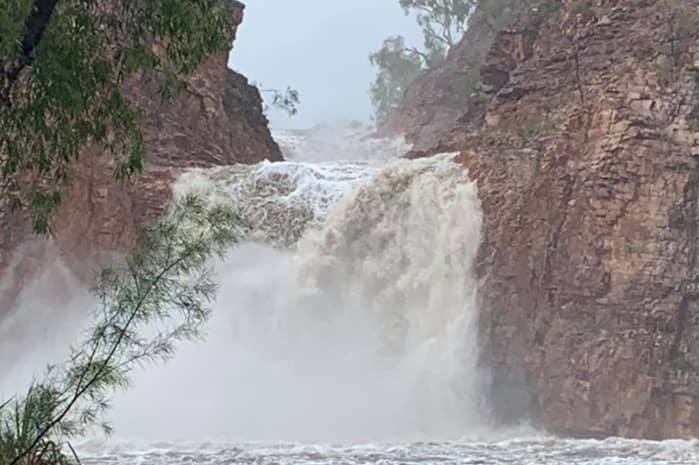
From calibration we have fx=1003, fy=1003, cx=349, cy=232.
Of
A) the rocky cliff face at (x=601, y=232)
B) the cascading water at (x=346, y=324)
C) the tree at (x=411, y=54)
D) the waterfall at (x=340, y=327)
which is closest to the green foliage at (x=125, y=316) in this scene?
the waterfall at (x=340, y=327)

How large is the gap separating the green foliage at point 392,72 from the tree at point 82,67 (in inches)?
1706

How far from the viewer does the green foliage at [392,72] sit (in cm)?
5150

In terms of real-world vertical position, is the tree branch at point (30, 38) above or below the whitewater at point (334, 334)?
above

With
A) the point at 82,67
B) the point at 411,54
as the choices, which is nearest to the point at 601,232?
the point at 82,67

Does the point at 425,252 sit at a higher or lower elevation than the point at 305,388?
higher

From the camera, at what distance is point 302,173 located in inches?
829

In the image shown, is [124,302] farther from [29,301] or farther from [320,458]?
[29,301]

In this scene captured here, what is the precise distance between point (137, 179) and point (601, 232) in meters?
9.01

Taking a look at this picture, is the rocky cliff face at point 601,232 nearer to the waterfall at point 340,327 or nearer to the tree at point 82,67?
the waterfall at point 340,327

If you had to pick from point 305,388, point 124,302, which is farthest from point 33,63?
point 305,388

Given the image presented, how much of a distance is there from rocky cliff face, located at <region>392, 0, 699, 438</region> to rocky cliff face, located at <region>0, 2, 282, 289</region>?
243 inches

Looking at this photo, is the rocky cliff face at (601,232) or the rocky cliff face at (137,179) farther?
the rocky cliff face at (137,179)

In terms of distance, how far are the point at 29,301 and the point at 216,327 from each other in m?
3.74

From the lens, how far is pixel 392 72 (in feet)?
172
